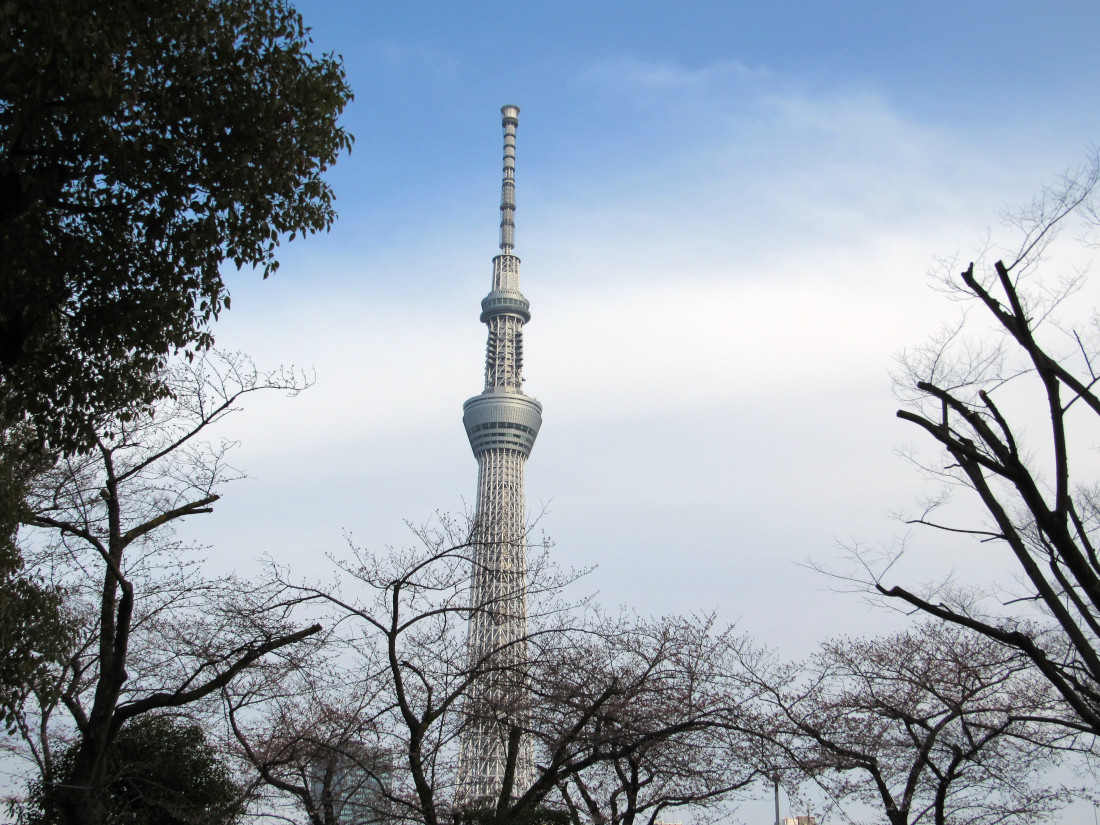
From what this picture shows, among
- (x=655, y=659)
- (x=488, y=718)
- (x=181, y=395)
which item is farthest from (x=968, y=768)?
(x=181, y=395)

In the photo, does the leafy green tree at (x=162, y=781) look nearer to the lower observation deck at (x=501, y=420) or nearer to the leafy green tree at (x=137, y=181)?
the leafy green tree at (x=137, y=181)

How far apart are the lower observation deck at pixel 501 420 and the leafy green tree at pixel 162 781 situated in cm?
6984

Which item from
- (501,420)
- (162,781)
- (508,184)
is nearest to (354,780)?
(162,781)

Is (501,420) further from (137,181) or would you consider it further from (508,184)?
(137,181)

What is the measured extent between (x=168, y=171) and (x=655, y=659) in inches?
363

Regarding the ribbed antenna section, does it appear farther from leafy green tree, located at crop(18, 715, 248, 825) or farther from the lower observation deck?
leafy green tree, located at crop(18, 715, 248, 825)

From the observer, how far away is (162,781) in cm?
1485

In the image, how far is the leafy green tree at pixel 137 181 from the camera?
7234 mm

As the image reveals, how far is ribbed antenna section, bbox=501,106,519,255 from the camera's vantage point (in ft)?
297

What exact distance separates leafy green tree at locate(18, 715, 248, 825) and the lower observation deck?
69.8 m

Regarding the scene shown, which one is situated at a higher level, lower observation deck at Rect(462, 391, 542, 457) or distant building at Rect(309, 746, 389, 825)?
lower observation deck at Rect(462, 391, 542, 457)

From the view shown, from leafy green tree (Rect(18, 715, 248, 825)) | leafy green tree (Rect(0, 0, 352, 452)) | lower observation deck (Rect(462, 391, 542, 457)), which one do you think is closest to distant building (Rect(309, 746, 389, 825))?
leafy green tree (Rect(18, 715, 248, 825))

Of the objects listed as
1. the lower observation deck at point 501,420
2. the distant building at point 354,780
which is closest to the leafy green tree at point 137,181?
the distant building at point 354,780

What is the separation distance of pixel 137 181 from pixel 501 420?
77.0 metres
